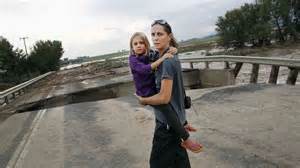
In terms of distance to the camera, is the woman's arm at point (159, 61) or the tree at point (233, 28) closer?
the woman's arm at point (159, 61)

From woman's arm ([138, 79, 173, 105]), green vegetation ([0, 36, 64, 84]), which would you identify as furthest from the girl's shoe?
green vegetation ([0, 36, 64, 84])

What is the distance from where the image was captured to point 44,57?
8506 centimetres

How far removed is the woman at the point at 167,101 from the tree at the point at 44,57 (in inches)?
2960

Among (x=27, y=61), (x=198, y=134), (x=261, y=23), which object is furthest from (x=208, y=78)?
(x=261, y=23)

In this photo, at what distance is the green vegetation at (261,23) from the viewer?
7756cm

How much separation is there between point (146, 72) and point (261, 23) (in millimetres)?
81073

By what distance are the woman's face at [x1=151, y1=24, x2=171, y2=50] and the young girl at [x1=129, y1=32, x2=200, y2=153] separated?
3.7 inches

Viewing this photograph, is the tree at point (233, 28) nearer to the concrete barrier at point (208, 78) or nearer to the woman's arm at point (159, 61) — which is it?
the concrete barrier at point (208, 78)

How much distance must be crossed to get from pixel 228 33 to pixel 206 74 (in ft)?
232

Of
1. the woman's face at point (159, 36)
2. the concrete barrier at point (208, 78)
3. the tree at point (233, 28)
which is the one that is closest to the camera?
the woman's face at point (159, 36)

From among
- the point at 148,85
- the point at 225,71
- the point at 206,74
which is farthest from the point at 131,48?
the point at 206,74

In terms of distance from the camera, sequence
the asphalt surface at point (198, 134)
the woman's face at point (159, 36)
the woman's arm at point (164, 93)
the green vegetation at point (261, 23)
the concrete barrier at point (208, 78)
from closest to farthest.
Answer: the woman's arm at point (164, 93) → the woman's face at point (159, 36) → the asphalt surface at point (198, 134) → the concrete barrier at point (208, 78) → the green vegetation at point (261, 23)

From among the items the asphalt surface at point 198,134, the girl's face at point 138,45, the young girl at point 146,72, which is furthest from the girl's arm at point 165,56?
the asphalt surface at point 198,134

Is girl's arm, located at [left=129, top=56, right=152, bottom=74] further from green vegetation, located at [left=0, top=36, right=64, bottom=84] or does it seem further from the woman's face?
green vegetation, located at [left=0, top=36, right=64, bottom=84]
